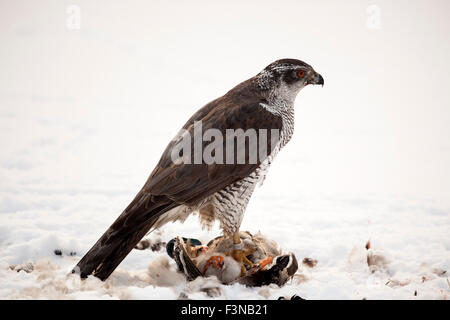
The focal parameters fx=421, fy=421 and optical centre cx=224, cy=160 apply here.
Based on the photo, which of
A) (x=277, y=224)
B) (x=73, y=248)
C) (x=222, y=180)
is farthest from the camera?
(x=277, y=224)

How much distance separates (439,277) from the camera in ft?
10.3

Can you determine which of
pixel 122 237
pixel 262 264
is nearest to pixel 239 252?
pixel 262 264

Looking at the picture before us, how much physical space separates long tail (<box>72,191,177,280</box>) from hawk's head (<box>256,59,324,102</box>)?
1259 mm

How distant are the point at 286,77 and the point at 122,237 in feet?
5.83

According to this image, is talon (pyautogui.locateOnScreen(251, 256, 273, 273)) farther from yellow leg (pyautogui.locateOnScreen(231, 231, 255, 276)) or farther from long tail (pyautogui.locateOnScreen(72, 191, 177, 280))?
long tail (pyautogui.locateOnScreen(72, 191, 177, 280))

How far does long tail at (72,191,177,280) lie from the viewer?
2.82m

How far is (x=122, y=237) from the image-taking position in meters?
2.87

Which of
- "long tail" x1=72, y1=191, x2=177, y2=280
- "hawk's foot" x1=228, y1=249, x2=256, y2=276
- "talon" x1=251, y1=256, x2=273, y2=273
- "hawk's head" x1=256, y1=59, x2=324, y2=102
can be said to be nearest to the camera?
"long tail" x1=72, y1=191, x2=177, y2=280

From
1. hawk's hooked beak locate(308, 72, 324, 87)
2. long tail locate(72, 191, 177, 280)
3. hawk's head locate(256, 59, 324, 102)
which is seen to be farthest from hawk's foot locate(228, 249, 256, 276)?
hawk's hooked beak locate(308, 72, 324, 87)

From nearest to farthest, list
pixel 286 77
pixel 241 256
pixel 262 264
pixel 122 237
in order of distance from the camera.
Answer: pixel 122 237
pixel 262 264
pixel 241 256
pixel 286 77

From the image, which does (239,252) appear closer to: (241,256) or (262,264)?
(241,256)
